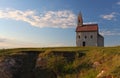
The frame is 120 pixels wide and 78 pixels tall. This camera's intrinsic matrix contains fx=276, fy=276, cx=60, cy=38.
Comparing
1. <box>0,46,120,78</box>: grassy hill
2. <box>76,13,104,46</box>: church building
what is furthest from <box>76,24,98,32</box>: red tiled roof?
<box>0,46,120,78</box>: grassy hill

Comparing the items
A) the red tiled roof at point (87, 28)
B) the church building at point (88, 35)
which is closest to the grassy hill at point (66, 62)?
the church building at point (88, 35)

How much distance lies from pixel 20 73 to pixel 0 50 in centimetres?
733

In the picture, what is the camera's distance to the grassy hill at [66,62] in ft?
103

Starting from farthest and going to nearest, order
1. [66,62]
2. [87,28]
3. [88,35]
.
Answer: [87,28]
[88,35]
[66,62]

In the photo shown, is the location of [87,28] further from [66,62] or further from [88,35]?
[66,62]

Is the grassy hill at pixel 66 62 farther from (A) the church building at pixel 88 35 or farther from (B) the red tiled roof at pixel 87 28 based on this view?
(B) the red tiled roof at pixel 87 28

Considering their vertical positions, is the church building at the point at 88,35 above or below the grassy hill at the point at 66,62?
above

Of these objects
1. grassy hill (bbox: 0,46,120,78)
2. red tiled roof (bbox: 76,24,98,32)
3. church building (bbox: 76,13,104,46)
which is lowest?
grassy hill (bbox: 0,46,120,78)

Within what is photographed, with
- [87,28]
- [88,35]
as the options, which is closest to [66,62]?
[88,35]

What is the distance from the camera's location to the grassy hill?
3133 cm

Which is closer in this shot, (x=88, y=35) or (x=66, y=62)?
(x=66, y=62)

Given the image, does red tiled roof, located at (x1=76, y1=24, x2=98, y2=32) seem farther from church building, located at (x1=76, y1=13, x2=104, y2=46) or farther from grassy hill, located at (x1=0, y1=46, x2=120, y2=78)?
grassy hill, located at (x1=0, y1=46, x2=120, y2=78)

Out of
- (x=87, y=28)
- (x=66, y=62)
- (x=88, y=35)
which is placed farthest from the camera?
(x=87, y=28)

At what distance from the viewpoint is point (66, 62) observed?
34.8 metres
